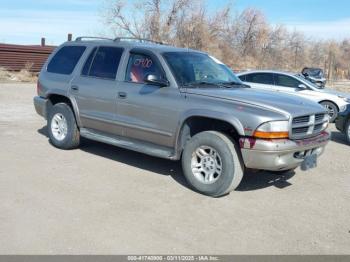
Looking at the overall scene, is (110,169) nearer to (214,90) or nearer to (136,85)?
(136,85)

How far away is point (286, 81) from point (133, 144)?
27.2 ft

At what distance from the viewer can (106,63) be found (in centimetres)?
707

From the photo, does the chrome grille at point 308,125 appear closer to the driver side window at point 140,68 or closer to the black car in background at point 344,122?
the driver side window at point 140,68

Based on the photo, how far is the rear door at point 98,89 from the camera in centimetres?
682

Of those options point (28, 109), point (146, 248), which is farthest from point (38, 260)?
point (28, 109)

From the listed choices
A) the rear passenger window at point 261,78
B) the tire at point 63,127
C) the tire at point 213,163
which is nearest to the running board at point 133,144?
the tire at point 63,127

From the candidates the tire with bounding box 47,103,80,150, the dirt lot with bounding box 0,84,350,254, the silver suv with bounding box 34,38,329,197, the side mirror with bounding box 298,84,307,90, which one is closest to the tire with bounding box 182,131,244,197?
the silver suv with bounding box 34,38,329,197

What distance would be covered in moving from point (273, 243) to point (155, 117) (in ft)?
Result: 8.37

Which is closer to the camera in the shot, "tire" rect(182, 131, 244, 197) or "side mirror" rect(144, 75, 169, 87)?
"tire" rect(182, 131, 244, 197)

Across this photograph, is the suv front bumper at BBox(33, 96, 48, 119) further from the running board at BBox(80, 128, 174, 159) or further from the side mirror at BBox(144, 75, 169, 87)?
the side mirror at BBox(144, 75, 169, 87)

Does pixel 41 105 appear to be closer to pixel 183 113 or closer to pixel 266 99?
pixel 183 113

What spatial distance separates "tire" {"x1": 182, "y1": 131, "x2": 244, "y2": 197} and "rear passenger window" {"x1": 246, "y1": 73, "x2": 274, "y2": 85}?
8491 millimetres

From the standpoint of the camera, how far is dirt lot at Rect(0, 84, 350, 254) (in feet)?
13.9

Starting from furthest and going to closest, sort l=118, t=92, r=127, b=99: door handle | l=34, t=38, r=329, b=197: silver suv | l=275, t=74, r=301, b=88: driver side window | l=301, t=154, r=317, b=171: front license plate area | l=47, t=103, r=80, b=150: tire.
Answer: l=275, t=74, r=301, b=88: driver side window → l=47, t=103, r=80, b=150: tire → l=118, t=92, r=127, b=99: door handle → l=301, t=154, r=317, b=171: front license plate area → l=34, t=38, r=329, b=197: silver suv
